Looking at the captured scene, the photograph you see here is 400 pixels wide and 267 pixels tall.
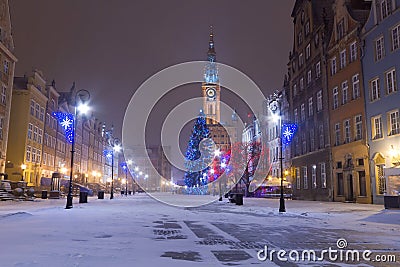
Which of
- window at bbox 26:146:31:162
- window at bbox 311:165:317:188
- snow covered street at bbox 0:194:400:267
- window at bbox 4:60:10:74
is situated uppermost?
window at bbox 4:60:10:74

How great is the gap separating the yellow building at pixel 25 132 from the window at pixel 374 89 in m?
40.1

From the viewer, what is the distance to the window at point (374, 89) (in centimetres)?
3115

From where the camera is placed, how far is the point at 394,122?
95.0 ft

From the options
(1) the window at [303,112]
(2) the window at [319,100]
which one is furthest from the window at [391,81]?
(1) the window at [303,112]

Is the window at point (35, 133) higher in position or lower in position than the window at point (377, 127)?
higher

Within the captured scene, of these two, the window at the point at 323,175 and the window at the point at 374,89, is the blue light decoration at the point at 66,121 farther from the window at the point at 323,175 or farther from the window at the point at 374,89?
the window at the point at 323,175

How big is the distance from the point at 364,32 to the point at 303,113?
51.7 feet

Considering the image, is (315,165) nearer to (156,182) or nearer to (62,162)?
(62,162)

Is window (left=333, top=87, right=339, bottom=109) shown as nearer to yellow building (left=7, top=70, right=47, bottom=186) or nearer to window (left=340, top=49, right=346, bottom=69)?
window (left=340, top=49, right=346, bottom=69)

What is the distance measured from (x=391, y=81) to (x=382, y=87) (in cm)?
93

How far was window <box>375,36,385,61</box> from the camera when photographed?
100 feet

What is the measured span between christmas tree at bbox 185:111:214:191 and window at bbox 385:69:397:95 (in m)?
49.9

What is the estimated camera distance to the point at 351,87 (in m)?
35.2

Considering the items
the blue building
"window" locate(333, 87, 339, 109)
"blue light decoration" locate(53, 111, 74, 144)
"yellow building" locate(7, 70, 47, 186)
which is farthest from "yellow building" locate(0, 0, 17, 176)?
the blue building
